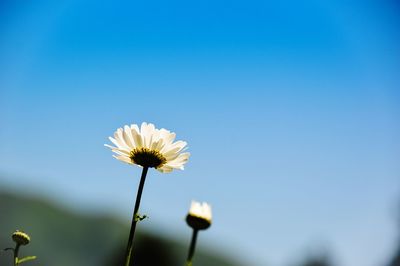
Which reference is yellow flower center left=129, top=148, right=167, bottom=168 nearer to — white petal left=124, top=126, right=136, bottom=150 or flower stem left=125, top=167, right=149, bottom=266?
white petal left=124, top=126, right=136, bottom=150

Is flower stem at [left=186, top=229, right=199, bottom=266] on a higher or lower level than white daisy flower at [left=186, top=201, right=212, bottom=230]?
lower

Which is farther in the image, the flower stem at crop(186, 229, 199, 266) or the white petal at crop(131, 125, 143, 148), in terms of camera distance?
the white petal at crop(131, 125, 143, 148)

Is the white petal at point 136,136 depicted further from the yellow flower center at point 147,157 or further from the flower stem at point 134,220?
the flower stem at point 134,220

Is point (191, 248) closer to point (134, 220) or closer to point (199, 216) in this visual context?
point (134, 220)

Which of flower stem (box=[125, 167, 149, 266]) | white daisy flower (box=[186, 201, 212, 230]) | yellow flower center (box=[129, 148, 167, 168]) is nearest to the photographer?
flower stem (box=[125, 167, 149, 266])

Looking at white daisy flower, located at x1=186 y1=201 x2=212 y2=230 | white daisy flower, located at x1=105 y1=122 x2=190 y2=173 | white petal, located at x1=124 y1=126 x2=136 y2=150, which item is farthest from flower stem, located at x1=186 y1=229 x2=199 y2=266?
white petal, located at x1=124 y1=126 x2=136 y2=150

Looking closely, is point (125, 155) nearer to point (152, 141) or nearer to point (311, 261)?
point (152, 141)

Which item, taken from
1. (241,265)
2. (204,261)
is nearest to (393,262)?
(241,265)

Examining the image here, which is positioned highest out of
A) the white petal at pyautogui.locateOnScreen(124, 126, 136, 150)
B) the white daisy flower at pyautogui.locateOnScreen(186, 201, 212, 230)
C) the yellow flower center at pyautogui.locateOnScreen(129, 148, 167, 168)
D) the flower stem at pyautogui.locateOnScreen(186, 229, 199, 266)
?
the white petal at pyautogui.locateOnScreen(124, 126, 136, 150)

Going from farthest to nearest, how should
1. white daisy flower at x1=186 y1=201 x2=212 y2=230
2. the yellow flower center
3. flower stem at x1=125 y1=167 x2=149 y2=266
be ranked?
the yellow flower center < white daisy flower at x1=186 y1=201 x2=212 y2=230 < flower stem at x1=125 y1=167 x2=149 y2=266
